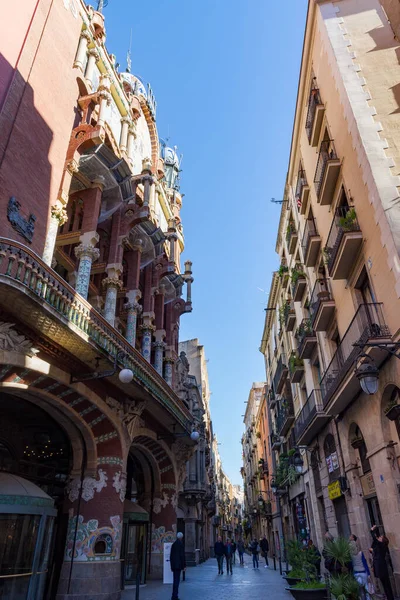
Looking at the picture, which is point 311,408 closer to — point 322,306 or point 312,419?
point 312,419

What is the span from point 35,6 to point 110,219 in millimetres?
7471

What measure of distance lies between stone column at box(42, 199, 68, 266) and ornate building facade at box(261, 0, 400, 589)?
814 centimetres

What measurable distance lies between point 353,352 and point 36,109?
37.0 feet

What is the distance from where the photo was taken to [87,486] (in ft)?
39.5

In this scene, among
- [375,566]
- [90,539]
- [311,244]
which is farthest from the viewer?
[311,244]

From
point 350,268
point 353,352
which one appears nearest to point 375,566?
point 353,352

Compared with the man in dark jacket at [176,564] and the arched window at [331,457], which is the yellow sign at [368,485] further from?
the man in dark jacket at [176,564]

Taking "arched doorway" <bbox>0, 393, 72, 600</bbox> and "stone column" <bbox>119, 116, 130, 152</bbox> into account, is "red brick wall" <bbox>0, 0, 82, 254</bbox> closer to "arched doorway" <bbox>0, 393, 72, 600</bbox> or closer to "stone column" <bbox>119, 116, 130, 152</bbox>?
"stone column" <bbox>119, 116, 130, 152</bbox>

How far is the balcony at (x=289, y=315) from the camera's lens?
897 inches

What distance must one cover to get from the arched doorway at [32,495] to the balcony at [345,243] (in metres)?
9.66

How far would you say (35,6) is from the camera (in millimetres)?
13680

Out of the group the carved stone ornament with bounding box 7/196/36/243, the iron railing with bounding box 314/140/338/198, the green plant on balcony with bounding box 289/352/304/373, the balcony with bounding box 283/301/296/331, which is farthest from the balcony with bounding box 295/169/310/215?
the carved stone ornament with bounding box 7/196/36/243

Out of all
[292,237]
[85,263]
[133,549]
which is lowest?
[133,549]

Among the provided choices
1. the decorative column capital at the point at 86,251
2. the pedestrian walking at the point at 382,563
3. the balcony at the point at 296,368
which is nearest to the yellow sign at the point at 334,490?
the pedestrian walking at the point at 382,563
